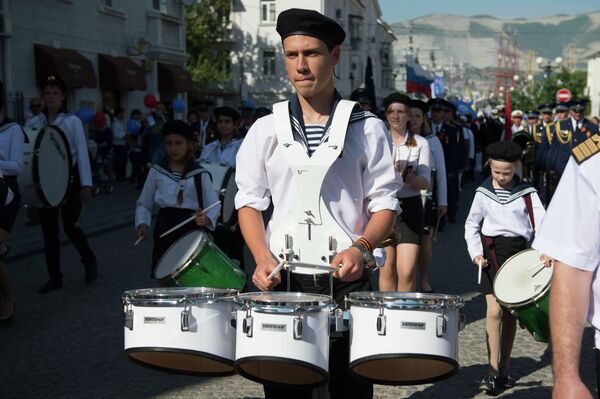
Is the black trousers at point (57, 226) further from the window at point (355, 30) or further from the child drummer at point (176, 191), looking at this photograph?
the window at point (355, 30)

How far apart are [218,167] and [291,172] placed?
6405 millimetres

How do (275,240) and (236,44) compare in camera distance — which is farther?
(236,44)

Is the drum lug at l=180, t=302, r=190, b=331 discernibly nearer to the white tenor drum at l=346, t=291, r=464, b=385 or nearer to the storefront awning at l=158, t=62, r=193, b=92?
the white tenor drum at l=346, t=291, r=464, b=385

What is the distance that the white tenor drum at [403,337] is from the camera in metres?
3.24

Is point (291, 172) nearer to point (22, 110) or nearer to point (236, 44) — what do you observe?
point (22, 110)

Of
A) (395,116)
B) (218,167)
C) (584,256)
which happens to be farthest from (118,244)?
(584,256)

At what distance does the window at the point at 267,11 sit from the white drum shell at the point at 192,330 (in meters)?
61.1

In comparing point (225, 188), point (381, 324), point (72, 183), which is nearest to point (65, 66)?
point (225, 188)

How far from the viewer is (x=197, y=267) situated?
651 cm

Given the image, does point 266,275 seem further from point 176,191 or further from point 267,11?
point 267,11

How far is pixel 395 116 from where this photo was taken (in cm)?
802

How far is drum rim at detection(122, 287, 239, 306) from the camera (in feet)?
11.2

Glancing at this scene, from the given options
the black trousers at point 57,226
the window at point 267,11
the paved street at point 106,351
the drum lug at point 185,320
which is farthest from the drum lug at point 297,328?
the window at point 267,11

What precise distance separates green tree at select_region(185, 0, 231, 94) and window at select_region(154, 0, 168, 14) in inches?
737
